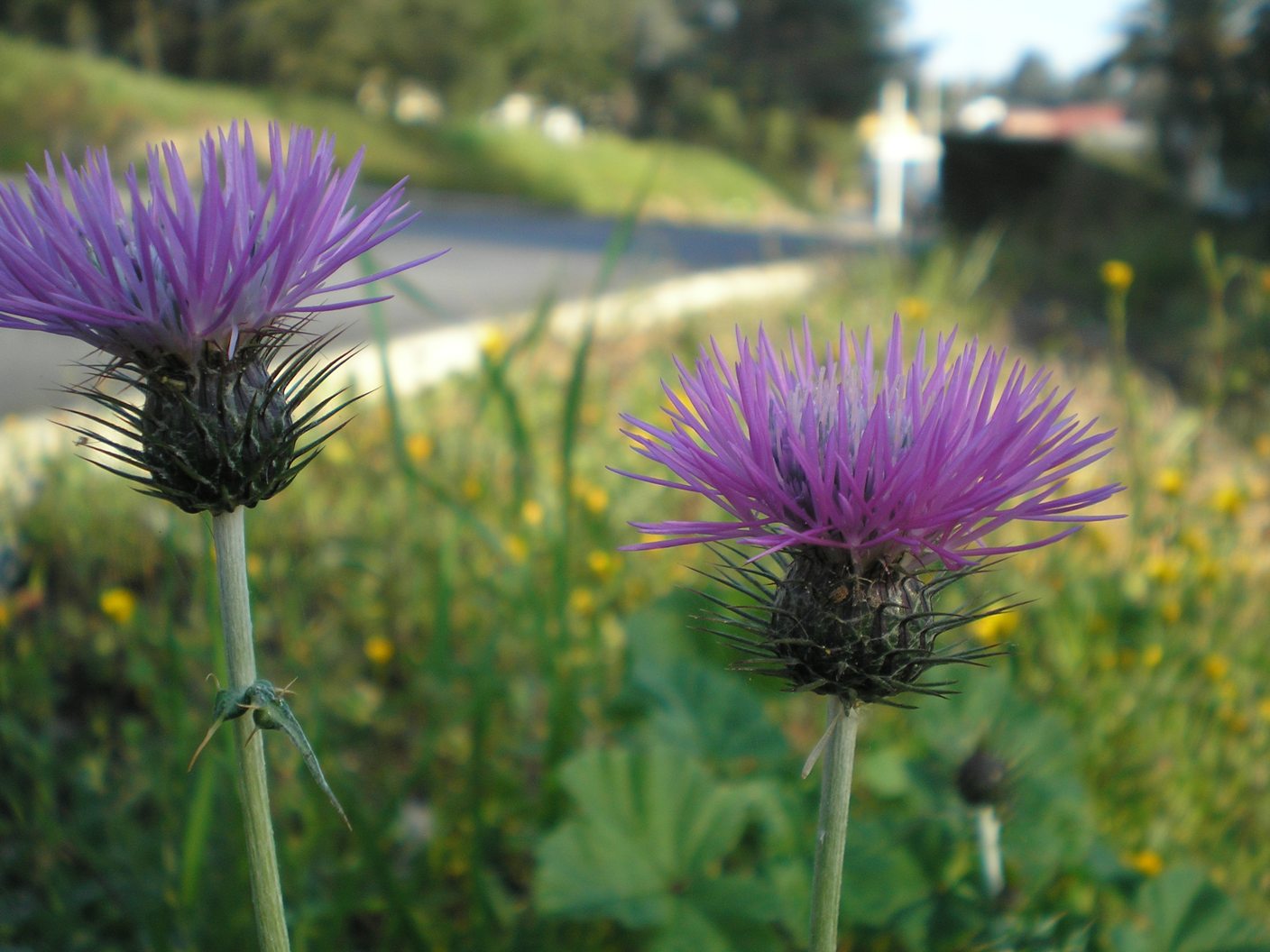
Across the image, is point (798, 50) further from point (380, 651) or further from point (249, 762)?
point (249, 762)

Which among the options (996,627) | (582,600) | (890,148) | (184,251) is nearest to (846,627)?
(184,251)

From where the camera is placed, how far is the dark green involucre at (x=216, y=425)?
767 millimetres

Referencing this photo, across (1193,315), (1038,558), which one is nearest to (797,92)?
(1193,315)

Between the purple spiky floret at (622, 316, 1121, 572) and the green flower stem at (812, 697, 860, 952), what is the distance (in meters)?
0.15

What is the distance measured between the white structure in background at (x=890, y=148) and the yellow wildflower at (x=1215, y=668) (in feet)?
122

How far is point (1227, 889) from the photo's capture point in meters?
1.78

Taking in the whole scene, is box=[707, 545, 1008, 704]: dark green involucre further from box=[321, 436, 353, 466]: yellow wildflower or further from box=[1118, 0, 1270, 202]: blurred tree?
box=[1118, 0, 1270, 202]: blurred tree

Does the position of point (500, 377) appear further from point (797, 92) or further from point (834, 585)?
point (797, 92)

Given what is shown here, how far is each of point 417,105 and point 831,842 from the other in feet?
148

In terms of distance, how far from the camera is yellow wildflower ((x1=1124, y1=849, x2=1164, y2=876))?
1.65 meters

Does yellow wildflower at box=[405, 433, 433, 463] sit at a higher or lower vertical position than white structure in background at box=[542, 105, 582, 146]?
lower

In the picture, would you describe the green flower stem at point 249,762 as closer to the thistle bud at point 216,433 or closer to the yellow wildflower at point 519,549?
the thistle bud at point 216,433

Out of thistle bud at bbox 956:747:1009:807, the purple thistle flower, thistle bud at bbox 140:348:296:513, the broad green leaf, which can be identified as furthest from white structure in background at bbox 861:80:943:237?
thistle bud at bbox 140:348:296:513

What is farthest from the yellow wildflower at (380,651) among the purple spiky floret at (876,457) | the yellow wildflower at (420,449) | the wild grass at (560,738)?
the purple spiky floret at (876,457)
